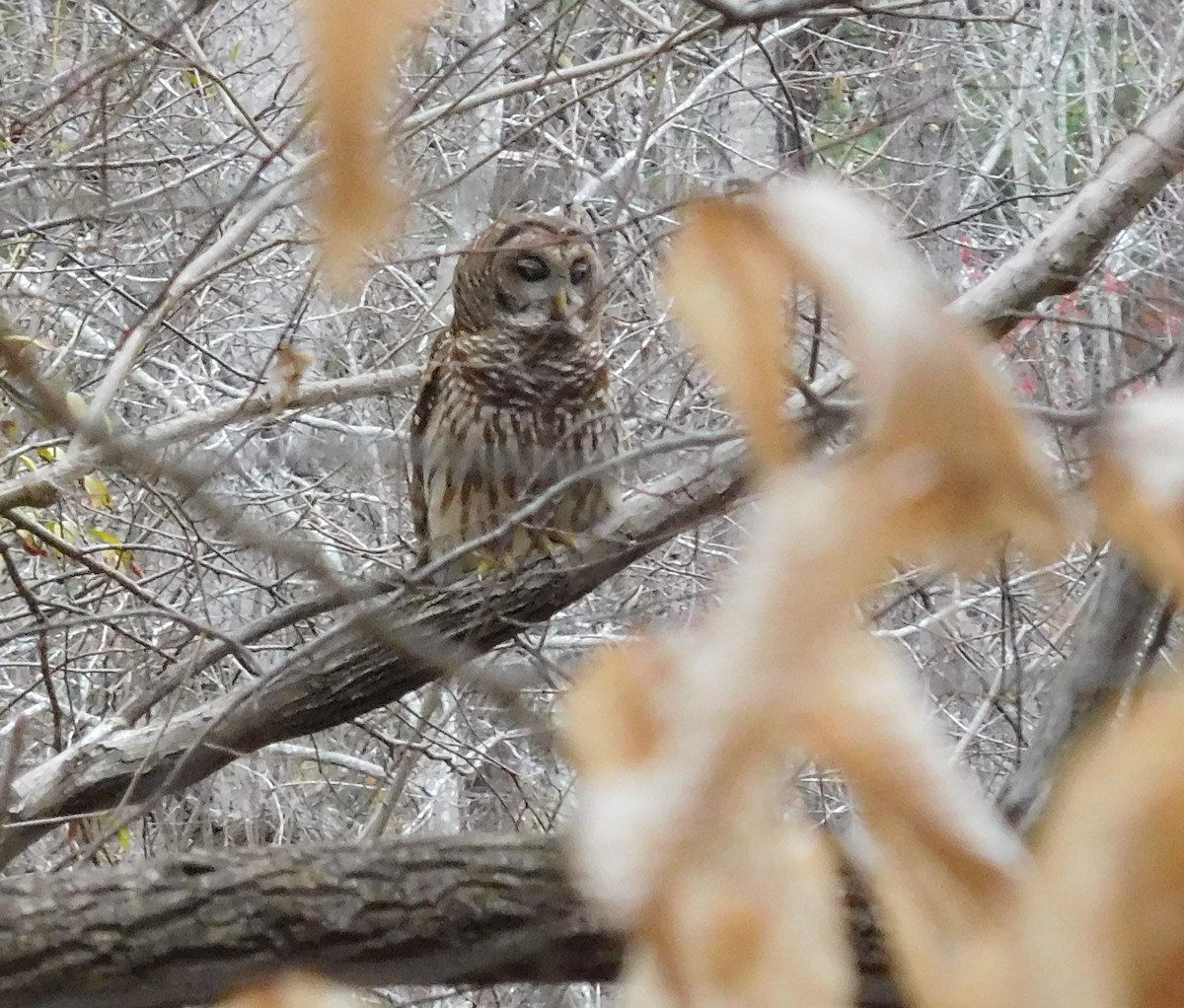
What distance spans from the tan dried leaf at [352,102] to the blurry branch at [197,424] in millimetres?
1077

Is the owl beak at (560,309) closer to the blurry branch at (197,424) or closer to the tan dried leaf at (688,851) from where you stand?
the blurry branch at (197,424)

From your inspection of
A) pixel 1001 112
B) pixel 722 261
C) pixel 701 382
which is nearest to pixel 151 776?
pixel 701 382

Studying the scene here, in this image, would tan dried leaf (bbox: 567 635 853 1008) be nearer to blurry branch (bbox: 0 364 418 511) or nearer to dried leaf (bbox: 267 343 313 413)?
blurry branch (bbox: 0 364 418 511)

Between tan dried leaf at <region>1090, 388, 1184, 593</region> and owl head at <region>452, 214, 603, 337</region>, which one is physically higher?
owl head at <region>452, 214, 603, 337</region>

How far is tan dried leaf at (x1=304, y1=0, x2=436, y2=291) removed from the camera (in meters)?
0.22

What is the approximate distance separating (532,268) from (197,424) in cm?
79

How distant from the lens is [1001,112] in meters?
4.17

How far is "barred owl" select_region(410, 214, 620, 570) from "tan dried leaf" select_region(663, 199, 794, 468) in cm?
215

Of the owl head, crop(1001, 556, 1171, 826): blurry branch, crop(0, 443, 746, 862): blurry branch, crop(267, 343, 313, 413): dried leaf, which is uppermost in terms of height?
the owl head

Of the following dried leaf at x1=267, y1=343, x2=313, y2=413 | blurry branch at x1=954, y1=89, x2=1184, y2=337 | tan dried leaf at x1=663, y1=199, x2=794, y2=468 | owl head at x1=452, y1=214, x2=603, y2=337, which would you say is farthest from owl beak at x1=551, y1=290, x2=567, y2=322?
tan dried leaf at x1=663, y1=199, x2=794, y2=468

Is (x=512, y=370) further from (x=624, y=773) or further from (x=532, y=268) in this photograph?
(x=624, y=773)

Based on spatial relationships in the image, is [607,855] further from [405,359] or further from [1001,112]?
[1001,112]

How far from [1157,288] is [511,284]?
1.61 metres

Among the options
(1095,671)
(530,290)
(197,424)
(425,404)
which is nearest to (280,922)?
(1095,671)
